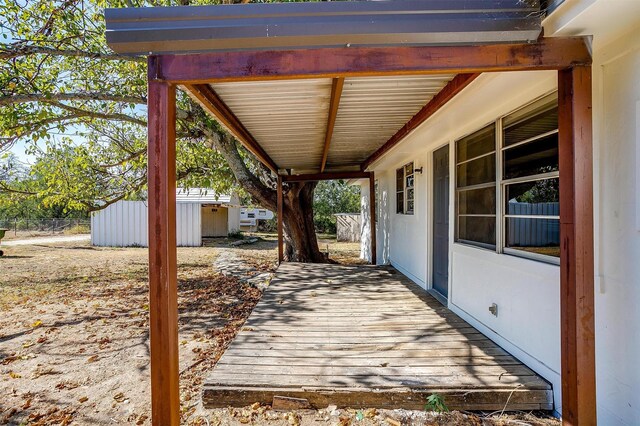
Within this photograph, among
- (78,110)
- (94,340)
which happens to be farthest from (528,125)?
(78,110)

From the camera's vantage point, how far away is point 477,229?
3.86 m

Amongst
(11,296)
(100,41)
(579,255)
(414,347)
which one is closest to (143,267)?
(11,296)

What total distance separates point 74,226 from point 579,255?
27528 mm

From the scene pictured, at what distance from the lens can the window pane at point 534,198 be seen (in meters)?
2.67

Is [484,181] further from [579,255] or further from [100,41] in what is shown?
[100,41]

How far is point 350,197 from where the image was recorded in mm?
25438

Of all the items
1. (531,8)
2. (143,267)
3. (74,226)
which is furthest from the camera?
(74,226)

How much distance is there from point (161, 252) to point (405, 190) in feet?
18.5

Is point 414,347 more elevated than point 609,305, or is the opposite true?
point 609,305

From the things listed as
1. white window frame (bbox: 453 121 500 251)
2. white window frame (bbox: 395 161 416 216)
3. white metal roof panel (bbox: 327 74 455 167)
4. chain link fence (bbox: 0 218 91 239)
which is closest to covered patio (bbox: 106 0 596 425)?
white metal roof panel (bbox: 327 74 455 167)

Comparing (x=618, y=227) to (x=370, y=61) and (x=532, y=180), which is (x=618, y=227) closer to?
(x=532, y=180)

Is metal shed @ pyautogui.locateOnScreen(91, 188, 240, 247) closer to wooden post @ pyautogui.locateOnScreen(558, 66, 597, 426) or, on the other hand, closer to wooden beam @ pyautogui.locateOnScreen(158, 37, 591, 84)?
wooden beam @ pyautogui.locateOnScreen(158, 37, 591, 84)

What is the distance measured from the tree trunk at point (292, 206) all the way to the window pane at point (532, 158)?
20.5 ft

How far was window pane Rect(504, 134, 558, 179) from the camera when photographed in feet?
8.76
